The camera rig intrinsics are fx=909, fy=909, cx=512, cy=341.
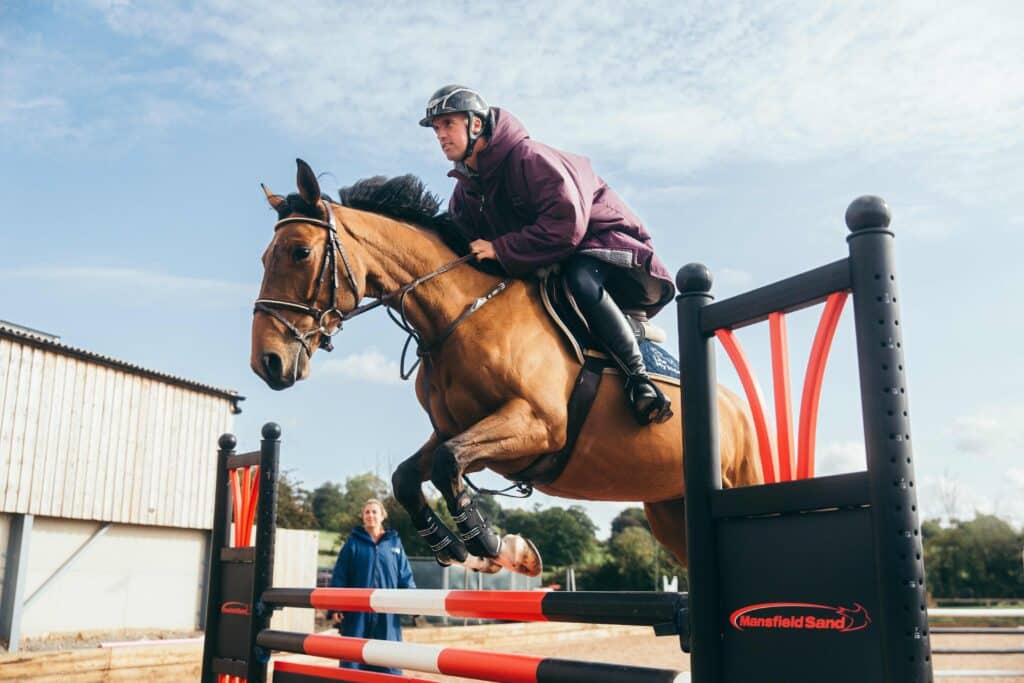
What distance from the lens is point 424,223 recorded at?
146 inches

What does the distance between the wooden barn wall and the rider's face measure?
14.0 metres

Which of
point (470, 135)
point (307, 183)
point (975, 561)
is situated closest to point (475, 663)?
point (307, 183)

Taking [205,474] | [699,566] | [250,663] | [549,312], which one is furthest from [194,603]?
[699,566]

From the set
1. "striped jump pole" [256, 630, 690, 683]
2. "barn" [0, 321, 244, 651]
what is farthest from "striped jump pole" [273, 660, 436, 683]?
"barn" [0, 321, 244, 651]

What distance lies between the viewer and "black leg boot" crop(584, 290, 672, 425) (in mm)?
3295

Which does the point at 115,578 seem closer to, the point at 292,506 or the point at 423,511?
the point at 292,506

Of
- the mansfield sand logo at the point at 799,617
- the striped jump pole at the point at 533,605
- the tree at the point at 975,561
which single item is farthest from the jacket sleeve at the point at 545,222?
the tree at the point at 975,561

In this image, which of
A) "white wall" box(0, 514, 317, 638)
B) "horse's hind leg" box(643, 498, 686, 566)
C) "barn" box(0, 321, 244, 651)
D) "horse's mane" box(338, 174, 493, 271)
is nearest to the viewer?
"horse's mane" box(338, 174, 493, 271)

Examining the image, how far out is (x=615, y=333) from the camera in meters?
3.39

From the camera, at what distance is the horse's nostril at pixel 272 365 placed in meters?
3.10

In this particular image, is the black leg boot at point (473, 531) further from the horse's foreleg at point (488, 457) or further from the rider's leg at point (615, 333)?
the rider's leg at point (615, 333)

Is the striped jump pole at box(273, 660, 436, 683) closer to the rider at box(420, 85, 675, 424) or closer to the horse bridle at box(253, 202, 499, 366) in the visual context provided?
the horse bridle at box(253, 202, 499, 366)

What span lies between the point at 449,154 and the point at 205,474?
1658cm

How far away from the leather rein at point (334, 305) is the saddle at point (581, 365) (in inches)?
8.4
